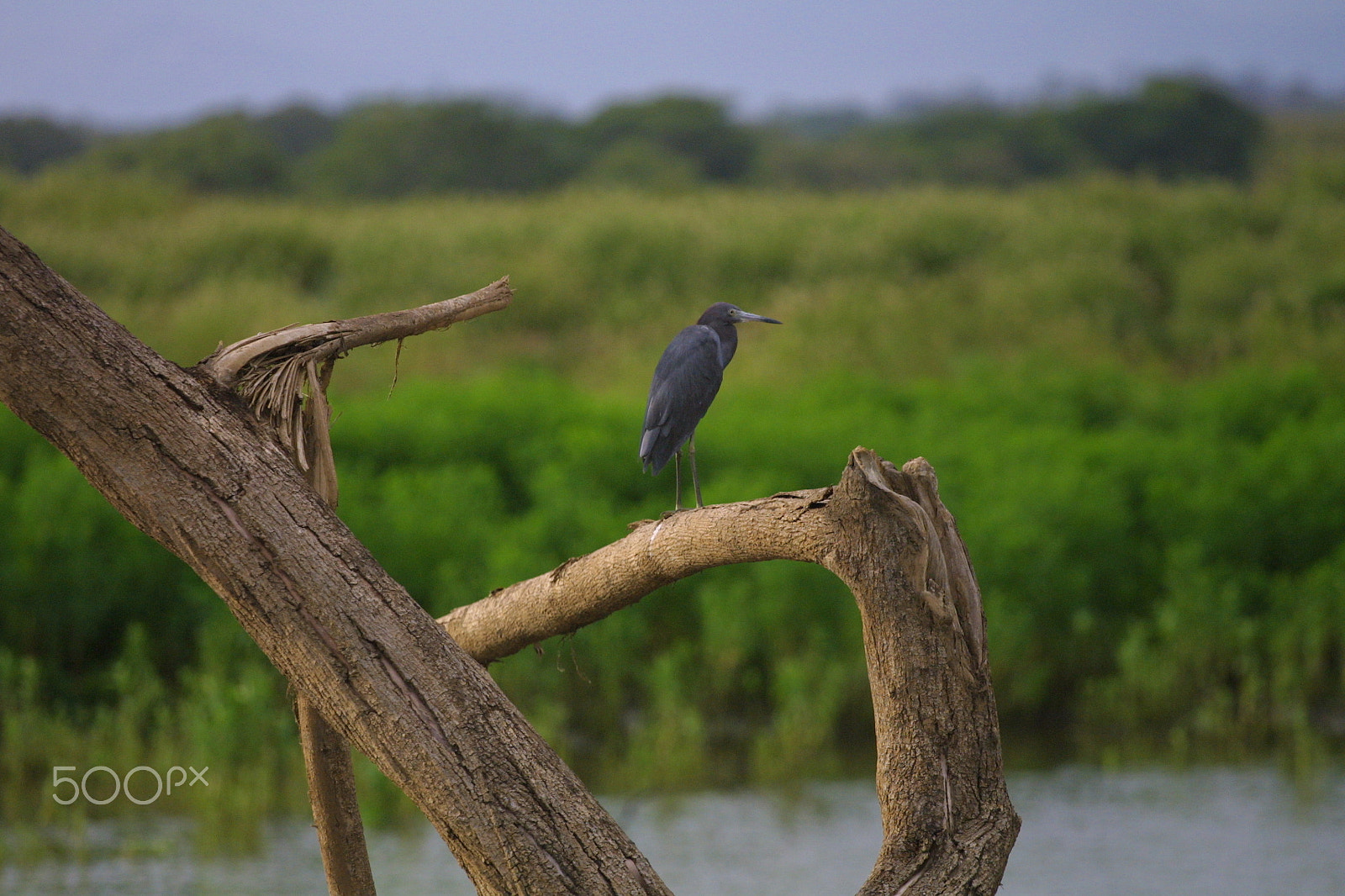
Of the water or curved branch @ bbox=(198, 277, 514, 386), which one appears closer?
curved branch @ bbox=(198, 277, 514, 386)

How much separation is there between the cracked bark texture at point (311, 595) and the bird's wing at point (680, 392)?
1224mm

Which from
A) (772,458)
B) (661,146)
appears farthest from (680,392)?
(661,146)

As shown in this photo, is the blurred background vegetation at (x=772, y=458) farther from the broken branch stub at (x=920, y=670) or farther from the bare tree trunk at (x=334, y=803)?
the broken branch stub at (x=920, y=670)

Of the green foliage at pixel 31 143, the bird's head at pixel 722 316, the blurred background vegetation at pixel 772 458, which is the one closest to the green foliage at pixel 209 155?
the green foliage at pixel 31 143

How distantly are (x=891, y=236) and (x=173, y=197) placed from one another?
1187 cm

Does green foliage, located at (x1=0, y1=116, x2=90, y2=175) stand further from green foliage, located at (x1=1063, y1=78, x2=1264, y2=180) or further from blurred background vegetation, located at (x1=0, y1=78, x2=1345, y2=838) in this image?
green foliage, located at (x1=1063, y1=78, x2=1264, y2=180)

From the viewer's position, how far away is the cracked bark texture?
6.94 feet

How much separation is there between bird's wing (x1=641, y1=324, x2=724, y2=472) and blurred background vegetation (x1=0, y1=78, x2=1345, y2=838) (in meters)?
0.58

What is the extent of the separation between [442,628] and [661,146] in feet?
120

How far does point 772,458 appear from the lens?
9.52m

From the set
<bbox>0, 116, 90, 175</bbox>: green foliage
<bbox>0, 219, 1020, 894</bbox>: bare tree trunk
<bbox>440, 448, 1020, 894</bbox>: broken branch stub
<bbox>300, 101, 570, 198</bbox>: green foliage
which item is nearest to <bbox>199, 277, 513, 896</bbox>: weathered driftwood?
<bbox>0, 219, 1020, 894</bbox>: bare tree trunk

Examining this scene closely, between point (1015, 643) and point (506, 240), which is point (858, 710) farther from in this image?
point (506, 240)

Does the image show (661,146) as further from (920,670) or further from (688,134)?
(920,670)

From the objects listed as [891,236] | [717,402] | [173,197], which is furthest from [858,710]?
[173,197]
